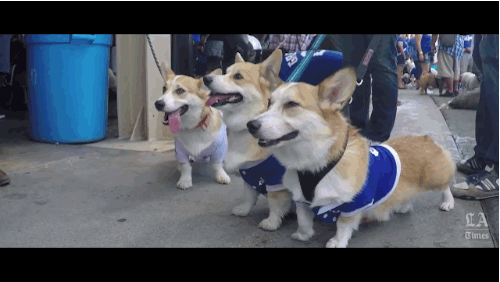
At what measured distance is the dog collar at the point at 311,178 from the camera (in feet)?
6.06

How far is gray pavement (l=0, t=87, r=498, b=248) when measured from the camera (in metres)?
2.09

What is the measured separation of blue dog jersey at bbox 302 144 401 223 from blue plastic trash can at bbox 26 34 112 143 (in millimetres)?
3206

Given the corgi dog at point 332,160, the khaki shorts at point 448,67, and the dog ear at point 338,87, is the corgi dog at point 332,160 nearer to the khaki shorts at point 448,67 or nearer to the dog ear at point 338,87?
the dog ear at point 338,87

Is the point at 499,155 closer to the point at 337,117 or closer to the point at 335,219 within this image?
the point at 337,117

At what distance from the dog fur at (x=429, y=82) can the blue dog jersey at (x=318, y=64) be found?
71cm

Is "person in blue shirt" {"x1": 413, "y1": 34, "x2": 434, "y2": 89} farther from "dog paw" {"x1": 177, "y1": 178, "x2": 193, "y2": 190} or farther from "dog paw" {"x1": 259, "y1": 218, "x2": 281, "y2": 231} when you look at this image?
"dog paw" {"x1": 177, "y1": 178, "x2": 193, "y2": 190}

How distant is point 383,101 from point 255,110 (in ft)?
3.22

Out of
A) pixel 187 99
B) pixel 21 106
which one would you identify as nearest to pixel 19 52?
pixel 21 106

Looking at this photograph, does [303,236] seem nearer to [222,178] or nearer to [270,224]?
[270,224]

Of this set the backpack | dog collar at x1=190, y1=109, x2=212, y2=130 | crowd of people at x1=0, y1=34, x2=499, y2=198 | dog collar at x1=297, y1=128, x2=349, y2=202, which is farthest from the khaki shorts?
dog collar at x1=190, y1=109, x2=212, y2=130

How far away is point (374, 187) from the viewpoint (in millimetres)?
1968

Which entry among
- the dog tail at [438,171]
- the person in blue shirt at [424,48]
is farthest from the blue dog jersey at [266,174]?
the person in blue shirt at [424,48]

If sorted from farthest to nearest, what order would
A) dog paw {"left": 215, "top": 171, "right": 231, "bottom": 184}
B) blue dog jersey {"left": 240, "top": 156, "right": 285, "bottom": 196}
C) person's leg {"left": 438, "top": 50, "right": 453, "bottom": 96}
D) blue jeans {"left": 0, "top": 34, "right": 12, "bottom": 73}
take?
blue jeans {"left": 0, "top": 34, "right": 12, "bottom": 73} < dog paw {"left": 215, "top": 171, "right": 231, "bottom": 184} < person's leg {"left": 438, "top": 50, "right": 453, "bottom": 96} < blue dog jersey {"left": 240, "top": 156, "right": 285, "bottom": 196}

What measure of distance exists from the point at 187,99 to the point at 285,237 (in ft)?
3.95
